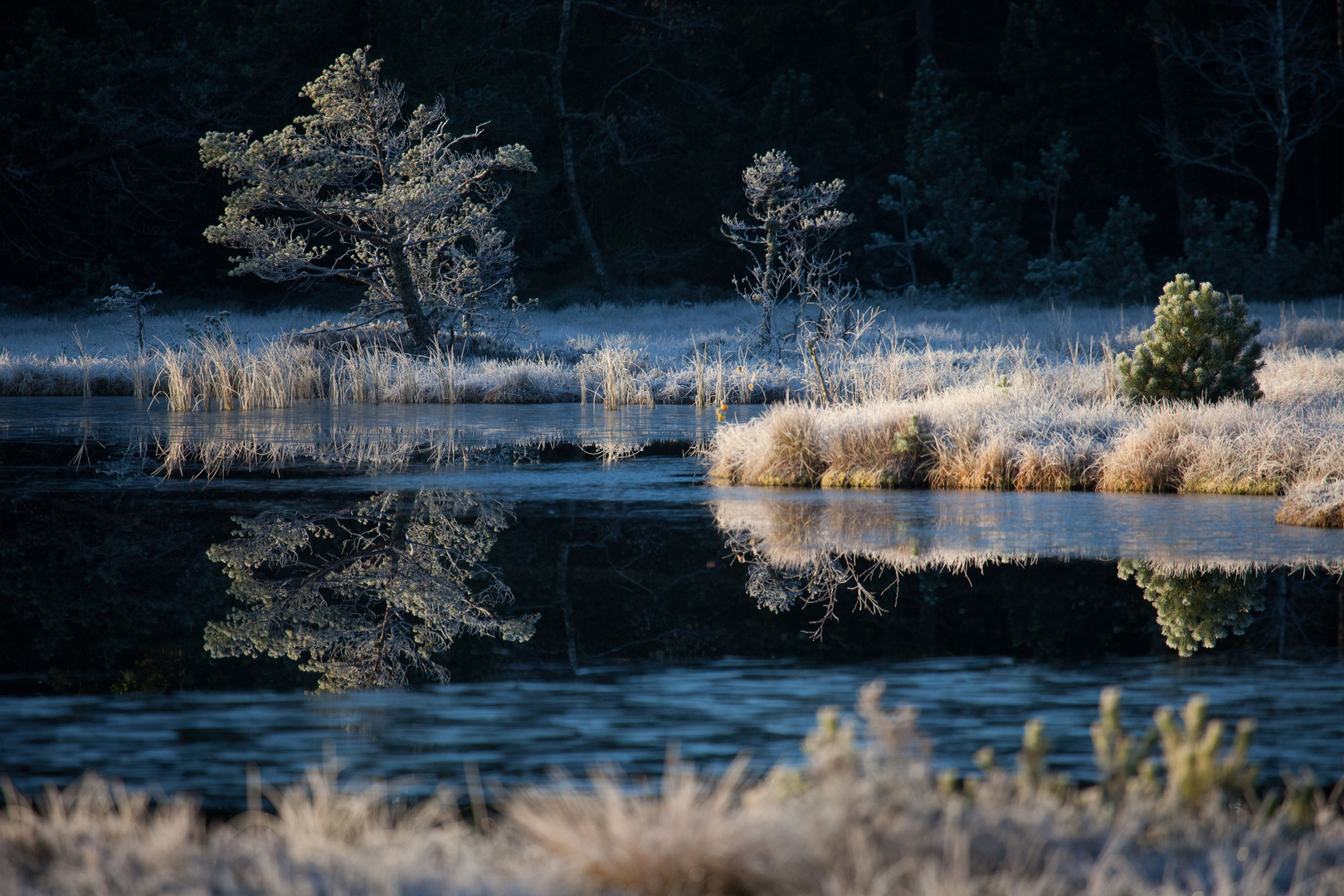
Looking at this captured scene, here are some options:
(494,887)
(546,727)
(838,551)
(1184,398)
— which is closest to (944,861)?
(494,887)

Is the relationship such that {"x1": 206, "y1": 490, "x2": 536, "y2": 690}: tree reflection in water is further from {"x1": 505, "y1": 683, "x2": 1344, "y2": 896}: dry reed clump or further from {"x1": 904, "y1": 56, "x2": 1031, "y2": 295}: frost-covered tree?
{"x1": 904, "y1": 56, "x2": 1031, "y2": 295}: frost-covered tree

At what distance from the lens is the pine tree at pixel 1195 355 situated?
12.3 meters

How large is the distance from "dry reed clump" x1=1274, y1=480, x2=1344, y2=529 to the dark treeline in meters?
19.6

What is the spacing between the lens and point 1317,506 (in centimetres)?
848

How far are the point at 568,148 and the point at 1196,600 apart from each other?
26.3m

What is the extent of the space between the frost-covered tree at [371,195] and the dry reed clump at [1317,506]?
12.9 m

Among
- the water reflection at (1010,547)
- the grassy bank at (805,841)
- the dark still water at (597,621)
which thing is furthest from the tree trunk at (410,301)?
the grassy bank at (805,841)

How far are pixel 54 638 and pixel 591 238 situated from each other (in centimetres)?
2722

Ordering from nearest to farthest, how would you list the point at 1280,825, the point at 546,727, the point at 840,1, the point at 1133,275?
the point at 1280,825 < the point at 546,727 < the point at 1133,275 < the point at 840,1

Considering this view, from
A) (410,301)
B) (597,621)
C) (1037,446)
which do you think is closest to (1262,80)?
(410,301)

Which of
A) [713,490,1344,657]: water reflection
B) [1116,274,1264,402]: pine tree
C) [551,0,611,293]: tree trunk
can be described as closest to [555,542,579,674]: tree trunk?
[713,490,1344,657]: water reflection

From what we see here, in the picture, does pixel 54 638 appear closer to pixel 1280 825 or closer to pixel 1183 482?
pixel 1280 825

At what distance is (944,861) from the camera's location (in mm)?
2861

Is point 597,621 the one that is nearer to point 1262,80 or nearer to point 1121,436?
point 1121,436
